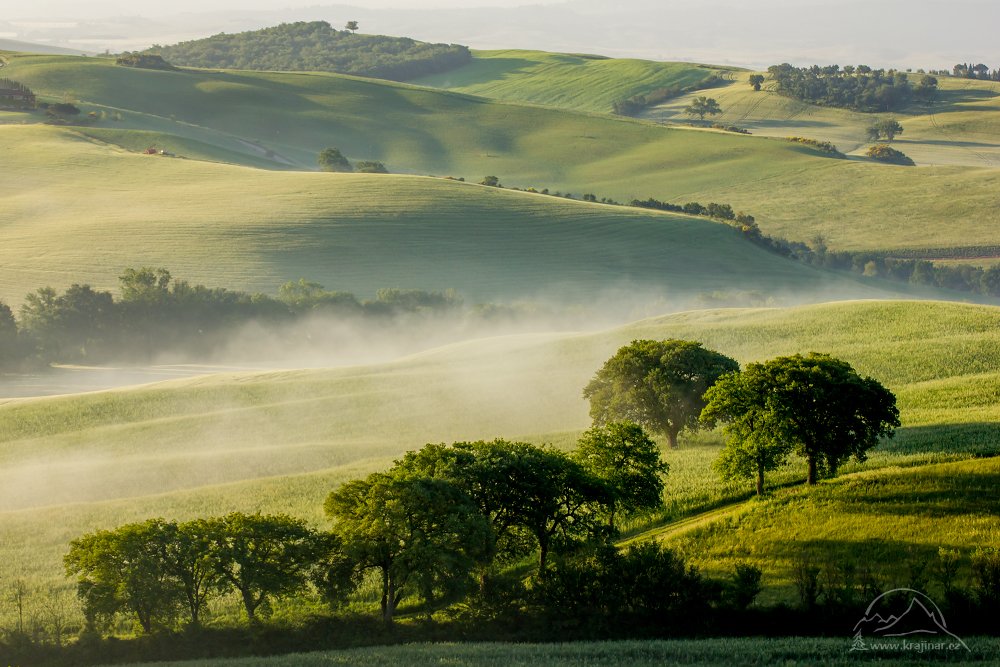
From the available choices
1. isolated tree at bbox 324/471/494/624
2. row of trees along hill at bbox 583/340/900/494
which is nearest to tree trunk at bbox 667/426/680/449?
row of trees along hill at bbox 583/340/900/494

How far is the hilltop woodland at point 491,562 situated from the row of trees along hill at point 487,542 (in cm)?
5

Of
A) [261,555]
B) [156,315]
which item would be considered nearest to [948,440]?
[261,555]

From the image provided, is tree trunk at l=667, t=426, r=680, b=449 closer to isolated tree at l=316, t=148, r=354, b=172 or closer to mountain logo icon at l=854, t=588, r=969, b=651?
mountain logo icon at l=854, t=588, r=969, b=651

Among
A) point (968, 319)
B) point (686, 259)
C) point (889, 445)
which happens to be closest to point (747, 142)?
point (686, 259)

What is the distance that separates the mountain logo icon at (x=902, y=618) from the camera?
21.3 metres

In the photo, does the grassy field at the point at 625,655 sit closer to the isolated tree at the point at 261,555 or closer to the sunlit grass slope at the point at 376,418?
the isolated tree at the point at 261,555

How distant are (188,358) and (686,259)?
52.0m

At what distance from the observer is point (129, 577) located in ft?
87.3

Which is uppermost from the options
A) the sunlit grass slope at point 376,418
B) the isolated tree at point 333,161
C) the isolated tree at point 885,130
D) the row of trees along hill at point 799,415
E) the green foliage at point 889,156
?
the isolated tree at point 885,130

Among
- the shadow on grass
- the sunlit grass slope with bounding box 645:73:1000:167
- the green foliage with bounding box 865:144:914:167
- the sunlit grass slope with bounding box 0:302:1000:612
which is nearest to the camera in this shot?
the shadow on grass

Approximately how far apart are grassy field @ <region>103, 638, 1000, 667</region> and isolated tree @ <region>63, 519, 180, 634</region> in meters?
3.44

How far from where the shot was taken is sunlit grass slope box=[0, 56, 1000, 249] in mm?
132750

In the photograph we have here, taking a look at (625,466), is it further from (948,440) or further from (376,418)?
(376,418)

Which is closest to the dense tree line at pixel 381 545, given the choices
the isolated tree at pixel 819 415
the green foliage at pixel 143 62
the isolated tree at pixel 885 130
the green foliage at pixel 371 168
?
the isolated tree at pixel 819 415
